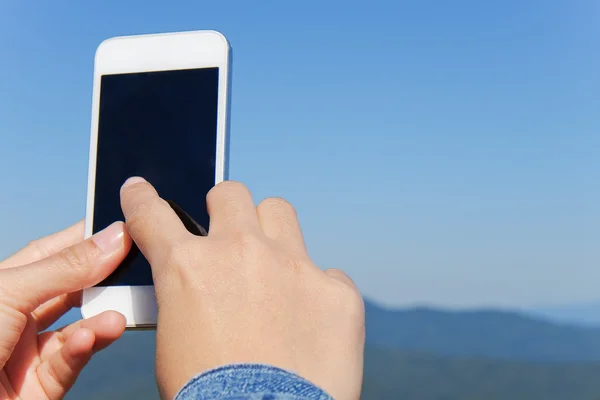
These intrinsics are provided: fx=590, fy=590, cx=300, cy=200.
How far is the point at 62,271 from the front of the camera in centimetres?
144

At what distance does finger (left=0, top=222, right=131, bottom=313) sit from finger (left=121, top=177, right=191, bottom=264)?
10.3 inches

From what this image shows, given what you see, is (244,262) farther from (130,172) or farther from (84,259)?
(130,172)

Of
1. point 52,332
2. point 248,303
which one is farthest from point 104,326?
point 248,303

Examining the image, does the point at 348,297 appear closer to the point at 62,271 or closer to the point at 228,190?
the point at 228,190

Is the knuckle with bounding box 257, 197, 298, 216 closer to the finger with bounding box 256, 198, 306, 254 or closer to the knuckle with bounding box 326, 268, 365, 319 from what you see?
the finger with bounding box 256, 198, 306, 254

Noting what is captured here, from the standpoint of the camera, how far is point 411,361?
24.2 meters

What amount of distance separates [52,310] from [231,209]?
972mm

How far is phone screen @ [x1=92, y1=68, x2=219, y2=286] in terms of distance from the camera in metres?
1.67

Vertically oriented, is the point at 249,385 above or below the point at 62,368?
above

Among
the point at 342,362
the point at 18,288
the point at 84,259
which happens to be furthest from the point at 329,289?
the point at 18,288

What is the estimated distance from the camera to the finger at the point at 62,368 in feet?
4.99

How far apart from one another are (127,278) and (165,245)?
0.63 meters

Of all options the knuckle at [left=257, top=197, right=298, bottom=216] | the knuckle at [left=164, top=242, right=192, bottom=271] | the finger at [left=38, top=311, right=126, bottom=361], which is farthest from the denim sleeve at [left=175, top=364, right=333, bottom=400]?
the finger at [left=38, top=311, right=126, bottom=361]

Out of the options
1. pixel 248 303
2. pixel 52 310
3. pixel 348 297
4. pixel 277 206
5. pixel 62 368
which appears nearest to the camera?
pixel 248 303
